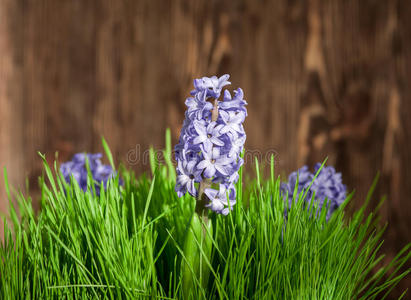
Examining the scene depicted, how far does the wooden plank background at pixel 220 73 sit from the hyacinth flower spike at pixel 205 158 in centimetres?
67

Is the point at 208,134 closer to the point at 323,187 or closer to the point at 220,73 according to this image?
the point at 323,187

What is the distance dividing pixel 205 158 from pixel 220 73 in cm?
74

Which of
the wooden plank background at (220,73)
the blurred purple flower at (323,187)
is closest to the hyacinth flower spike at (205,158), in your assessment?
the blurred purple flower at (323,187)

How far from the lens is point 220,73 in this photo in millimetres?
1179

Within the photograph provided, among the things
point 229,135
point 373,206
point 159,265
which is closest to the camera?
point 229,135

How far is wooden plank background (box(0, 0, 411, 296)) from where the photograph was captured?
1.12 metres

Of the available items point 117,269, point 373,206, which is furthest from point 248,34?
point 117,269

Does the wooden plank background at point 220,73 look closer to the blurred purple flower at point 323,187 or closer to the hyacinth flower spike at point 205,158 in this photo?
the blurred purple flower at point 323,187

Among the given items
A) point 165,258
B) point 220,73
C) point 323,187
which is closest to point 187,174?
point 165,258

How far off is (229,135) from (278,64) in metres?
0.73

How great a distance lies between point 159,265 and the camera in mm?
584

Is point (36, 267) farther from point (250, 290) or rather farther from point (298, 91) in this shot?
point (298, 91)

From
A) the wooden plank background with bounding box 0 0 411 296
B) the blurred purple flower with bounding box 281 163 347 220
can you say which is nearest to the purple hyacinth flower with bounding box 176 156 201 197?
the blurred purple flower with bounding box 281 163 347 220

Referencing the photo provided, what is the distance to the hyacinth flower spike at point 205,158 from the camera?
18.6 inches
